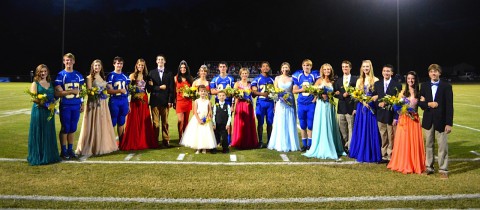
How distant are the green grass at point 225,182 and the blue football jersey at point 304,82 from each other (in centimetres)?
125

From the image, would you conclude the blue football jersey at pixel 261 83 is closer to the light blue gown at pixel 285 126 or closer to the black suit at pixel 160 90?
the light blue gown at pixel 285 126

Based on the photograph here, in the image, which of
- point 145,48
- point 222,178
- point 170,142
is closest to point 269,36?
point 145,48

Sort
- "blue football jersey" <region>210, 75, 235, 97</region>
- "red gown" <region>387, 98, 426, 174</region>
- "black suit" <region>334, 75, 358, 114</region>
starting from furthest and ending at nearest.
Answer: "blue football jersey" <region>210, 75, 235, 97</region>, "black suit" <region>334, 75, 358, 114</region>, "red gown" <region>387, 98, 426, 174</region>

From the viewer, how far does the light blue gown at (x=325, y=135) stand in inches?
303

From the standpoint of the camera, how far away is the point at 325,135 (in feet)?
25.5

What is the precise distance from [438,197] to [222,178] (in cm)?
296

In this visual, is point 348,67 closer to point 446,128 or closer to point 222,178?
point 446,128

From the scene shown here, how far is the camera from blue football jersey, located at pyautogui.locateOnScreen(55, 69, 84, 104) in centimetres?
731

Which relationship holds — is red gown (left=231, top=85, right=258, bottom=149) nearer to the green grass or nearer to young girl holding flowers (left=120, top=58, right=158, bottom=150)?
the green grass

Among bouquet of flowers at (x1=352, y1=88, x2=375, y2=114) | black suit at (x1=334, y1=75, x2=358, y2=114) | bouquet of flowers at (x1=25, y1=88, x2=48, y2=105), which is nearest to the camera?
bouquet of flowers at (x1=25, y1=88, x2=48, y2=105)

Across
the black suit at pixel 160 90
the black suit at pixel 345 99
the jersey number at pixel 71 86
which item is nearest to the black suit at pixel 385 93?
the black suit at pixel 345 99

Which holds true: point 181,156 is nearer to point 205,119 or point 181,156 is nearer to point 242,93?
point 205,119

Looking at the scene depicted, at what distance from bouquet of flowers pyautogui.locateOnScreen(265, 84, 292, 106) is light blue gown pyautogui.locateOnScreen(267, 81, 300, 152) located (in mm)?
40

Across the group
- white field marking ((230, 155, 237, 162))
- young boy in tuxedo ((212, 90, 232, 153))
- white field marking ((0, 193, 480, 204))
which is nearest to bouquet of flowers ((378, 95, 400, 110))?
white field marking ((0, 193, 480, 204))
